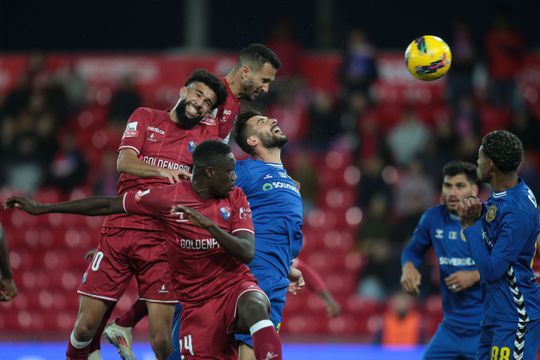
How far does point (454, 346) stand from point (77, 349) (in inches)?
116

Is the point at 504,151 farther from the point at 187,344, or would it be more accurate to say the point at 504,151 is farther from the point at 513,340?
Answer: the point at 187,344

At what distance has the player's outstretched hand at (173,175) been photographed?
262 inches

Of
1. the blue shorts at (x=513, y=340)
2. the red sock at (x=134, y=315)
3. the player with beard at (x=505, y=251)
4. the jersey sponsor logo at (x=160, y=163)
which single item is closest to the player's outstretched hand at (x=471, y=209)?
the player with beard at (x=505, y=251)

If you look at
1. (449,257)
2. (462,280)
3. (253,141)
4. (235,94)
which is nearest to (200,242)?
(253,141)

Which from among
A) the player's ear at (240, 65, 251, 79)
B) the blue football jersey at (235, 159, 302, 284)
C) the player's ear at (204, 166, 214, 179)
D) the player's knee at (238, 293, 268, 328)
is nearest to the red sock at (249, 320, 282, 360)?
the player's knee at (238, 293, 268, 328)

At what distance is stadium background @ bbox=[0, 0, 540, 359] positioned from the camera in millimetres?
13914

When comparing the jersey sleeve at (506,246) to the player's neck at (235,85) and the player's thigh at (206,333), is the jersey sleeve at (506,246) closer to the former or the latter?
the player's thigh at (206,333)

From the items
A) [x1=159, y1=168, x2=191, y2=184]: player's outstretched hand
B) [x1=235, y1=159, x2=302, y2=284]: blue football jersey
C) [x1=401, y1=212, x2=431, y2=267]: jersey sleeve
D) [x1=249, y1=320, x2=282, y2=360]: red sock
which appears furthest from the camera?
[x1=401, y1=212, x2=431, y2=267]: jersey sleeve

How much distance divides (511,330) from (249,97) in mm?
2908

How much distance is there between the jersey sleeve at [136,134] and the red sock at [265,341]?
1926mm

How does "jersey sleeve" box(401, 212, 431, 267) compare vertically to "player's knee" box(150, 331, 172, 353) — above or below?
above

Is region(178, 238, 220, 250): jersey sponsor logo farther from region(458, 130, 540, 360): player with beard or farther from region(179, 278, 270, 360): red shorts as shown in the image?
region(458, 130, 540, 360): player with beard

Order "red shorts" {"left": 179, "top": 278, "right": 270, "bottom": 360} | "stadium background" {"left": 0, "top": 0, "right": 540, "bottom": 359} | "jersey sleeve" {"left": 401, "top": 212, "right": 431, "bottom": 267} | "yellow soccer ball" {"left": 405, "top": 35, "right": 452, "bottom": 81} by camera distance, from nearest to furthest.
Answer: "red shorts" {"left": 179, "top": 278, "right": 270, "bottom": 360}, "yellow soccer ball" {"left": 405, "top": 35, "right": 452, "bottom": 81}, "jersey sleeve" {"left": 401, "top": 212, "right": 431, "bottom": 267}, "stadium background" {"left": 0, "top": 0, "right": 540, "bottom": 359}

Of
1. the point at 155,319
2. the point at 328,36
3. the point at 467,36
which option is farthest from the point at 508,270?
the point at 328,36
